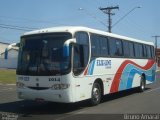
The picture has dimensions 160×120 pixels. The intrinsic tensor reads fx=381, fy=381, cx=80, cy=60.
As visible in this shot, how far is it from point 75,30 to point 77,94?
91.8 inches

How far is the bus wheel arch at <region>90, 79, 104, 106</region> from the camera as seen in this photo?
49.9 ft

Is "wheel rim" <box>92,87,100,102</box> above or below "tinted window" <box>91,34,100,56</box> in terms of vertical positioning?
below

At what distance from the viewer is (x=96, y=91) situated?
1549 cm

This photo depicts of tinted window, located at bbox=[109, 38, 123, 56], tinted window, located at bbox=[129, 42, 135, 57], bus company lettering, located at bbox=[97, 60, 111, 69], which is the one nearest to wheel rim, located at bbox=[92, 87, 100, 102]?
bus company lettering, located at bbox=[97, 60, 111, 69]

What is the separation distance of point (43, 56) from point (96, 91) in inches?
121

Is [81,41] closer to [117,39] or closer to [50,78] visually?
[50,78]

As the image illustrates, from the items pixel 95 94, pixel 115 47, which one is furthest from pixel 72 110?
pixel 115 47

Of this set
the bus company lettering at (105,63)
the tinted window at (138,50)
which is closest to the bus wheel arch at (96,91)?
the bus company lettering at (105,63)

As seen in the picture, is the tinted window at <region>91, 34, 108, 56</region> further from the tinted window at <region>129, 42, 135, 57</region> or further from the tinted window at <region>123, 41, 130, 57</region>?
the tinted window at <region>129, 42, 135, 57</region>

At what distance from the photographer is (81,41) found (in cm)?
1430

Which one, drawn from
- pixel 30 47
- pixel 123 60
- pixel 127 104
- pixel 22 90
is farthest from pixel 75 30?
pixel 123 60

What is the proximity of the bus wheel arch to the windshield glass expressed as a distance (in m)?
2.44

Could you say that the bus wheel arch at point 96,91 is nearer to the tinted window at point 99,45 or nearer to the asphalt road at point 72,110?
the asphalt road at point 72,110

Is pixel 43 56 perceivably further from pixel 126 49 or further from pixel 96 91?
pixel 126 49
